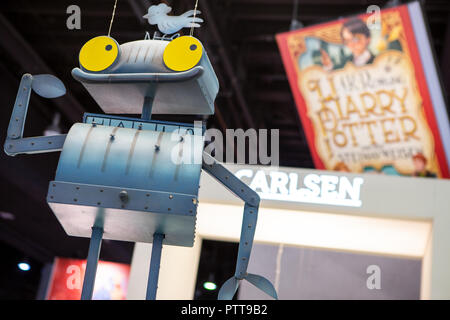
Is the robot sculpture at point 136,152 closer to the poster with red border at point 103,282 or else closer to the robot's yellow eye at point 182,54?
the robot's yellow eye at point 182,54

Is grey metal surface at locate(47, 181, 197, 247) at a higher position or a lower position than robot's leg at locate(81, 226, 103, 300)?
higher

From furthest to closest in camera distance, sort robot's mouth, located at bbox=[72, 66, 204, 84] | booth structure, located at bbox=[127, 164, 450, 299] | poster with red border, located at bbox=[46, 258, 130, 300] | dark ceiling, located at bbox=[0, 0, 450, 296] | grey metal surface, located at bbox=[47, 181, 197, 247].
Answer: poster with red border, located at bbox=[46, 258, 130, 300]
dark ceiling, located at bbox=[0, 0, 450, 296]
booth structure, located at bbox=[127, 164, 450, 299]
robot's mouth, located at bbox=[72, 66, 204, 84]
grey metal surface, located at bbox=[47, 181, 197, 247]

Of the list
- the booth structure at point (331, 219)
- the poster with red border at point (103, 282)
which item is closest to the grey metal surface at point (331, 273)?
the booth structure at point (331, 219)

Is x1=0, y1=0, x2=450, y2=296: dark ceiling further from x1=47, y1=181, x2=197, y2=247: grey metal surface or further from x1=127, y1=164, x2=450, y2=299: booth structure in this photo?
x1=47, y1=181, x2=197, y2=247: grey metal surface

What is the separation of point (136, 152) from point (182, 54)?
13.3 inches

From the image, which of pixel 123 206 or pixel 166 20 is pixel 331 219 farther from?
pixel 123 206

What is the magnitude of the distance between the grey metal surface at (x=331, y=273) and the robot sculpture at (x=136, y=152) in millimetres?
2785

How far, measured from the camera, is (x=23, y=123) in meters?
1.93

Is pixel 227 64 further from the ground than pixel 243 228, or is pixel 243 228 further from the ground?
pixel 227 64

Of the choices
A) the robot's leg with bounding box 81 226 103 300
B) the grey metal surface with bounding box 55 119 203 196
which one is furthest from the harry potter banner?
the robot's leg with bounding box 81 226 103 300

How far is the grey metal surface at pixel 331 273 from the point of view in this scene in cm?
454

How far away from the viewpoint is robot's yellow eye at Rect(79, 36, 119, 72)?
1921 millimetres


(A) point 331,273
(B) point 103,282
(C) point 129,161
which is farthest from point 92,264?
(B) point 103,282

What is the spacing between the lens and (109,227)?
185 centimetres
